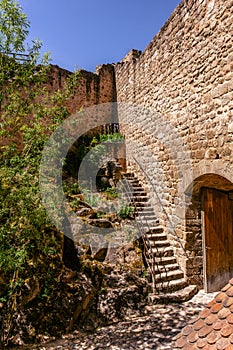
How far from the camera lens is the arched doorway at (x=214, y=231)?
5.59 meters

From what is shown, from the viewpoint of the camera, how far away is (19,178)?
3523mm

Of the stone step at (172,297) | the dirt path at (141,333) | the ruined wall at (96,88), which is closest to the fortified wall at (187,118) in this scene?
the stone step at (172,297)

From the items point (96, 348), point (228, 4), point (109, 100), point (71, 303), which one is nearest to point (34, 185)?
point (71, 303)

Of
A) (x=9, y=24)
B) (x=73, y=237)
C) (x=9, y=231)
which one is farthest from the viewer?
(x=73, y=237)

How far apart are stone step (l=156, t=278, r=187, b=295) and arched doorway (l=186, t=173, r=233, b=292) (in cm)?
50

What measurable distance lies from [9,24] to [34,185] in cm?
224

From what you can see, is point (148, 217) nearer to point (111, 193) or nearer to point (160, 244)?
point (160, 244)

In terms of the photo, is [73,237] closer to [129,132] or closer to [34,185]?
[34,185]

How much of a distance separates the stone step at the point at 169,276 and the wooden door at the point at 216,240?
20.6 inches

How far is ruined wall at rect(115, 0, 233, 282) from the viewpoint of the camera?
4406 mm

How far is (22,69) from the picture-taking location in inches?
155

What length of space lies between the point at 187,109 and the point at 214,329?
4104 millimetres

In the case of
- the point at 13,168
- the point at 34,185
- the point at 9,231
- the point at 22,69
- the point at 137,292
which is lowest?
the point at 137,292

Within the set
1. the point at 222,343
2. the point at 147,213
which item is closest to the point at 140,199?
the point at 147,213
